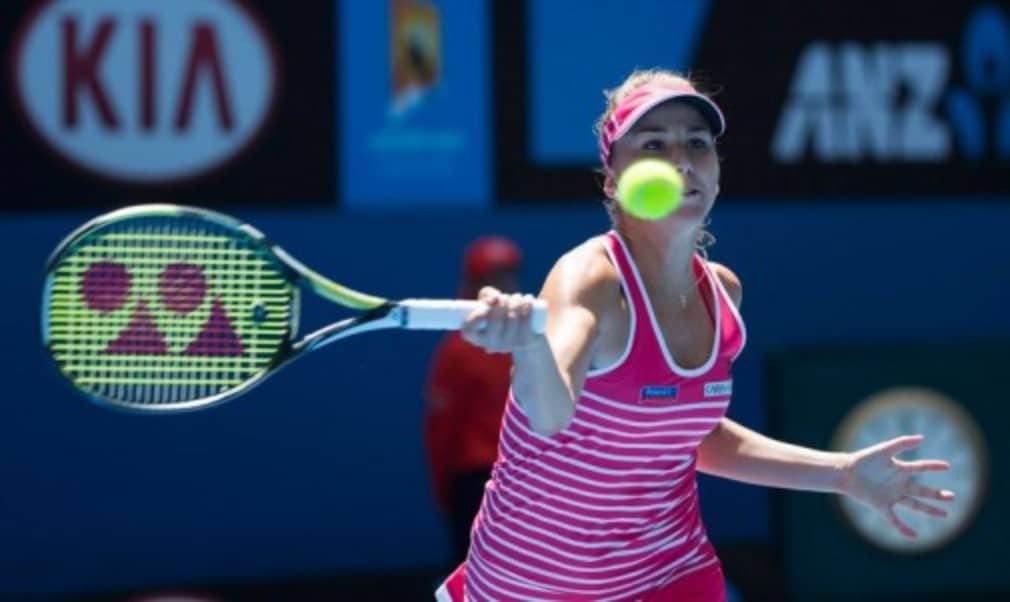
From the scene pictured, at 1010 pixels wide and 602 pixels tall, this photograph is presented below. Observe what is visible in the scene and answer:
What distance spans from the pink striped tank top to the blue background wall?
3.55m

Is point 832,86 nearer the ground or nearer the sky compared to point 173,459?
nearer the sky

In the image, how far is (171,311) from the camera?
10.9 feet

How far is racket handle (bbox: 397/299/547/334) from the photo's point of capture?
109 inches

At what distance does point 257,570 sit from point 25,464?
940 millimetres

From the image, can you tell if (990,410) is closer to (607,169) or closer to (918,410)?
(918,410)

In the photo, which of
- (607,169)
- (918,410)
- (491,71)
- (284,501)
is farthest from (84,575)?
(607,169)

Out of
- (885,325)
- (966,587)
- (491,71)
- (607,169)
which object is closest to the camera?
(607,169)

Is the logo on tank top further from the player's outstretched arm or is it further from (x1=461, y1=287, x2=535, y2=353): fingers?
(x1=461, y1=287, x2=535, y2=353): fingers

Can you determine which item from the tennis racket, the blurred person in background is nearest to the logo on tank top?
the tennis racket

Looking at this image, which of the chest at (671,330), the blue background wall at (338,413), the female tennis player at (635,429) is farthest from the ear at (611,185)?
the blue background wall at (338,413)

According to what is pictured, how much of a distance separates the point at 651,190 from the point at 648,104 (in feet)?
0.91

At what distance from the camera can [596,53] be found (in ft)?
23.2

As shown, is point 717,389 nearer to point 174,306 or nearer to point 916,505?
point 916,505

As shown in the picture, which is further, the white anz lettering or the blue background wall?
the white anz lettering
